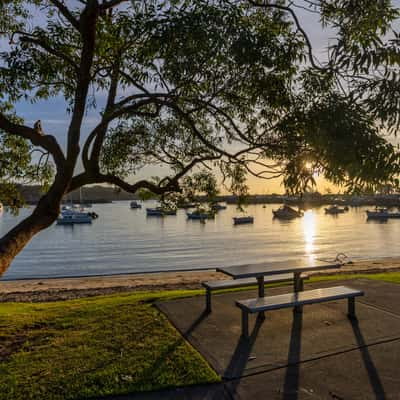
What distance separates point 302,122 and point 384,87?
0.83 meters

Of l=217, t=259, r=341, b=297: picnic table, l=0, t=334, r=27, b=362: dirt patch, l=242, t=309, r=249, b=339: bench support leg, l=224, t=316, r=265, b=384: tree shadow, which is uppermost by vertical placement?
l=217, t=259, r=341, b=297: picnic table

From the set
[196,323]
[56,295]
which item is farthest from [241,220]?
[196,323]

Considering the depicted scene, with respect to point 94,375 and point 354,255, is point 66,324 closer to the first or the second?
point 94,375

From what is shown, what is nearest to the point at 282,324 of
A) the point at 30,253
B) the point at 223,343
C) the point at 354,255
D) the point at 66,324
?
the point at 223,343

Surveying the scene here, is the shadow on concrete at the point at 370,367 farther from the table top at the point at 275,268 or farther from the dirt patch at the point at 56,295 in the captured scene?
the dirt patch at the point at 56,295

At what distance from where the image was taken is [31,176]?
6496 millimetres

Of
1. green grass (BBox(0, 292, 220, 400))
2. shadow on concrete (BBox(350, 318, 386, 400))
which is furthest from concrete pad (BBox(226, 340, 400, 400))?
green grass (BBox(0, 292, 220, 400))

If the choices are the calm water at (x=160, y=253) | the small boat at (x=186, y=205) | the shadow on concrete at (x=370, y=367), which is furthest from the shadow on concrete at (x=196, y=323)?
the calm water at (x=160, y=253)

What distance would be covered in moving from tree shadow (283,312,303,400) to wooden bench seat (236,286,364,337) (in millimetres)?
410

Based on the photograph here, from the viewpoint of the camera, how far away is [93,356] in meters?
4.10

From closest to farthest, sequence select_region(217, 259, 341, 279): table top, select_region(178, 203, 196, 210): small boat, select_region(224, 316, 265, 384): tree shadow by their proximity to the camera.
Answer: select_region(224, 316, 265, 384): tree shadow, select_region(217, 259, 341, 279): table top, select_region(178, 203, 196, 210): small boat

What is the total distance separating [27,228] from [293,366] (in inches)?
147

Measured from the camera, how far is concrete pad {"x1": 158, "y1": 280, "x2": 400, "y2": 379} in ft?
12.9

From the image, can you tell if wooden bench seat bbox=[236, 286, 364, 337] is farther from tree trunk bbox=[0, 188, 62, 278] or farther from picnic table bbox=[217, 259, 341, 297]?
tree trunk bbox=[0, 188, 62, 278]
